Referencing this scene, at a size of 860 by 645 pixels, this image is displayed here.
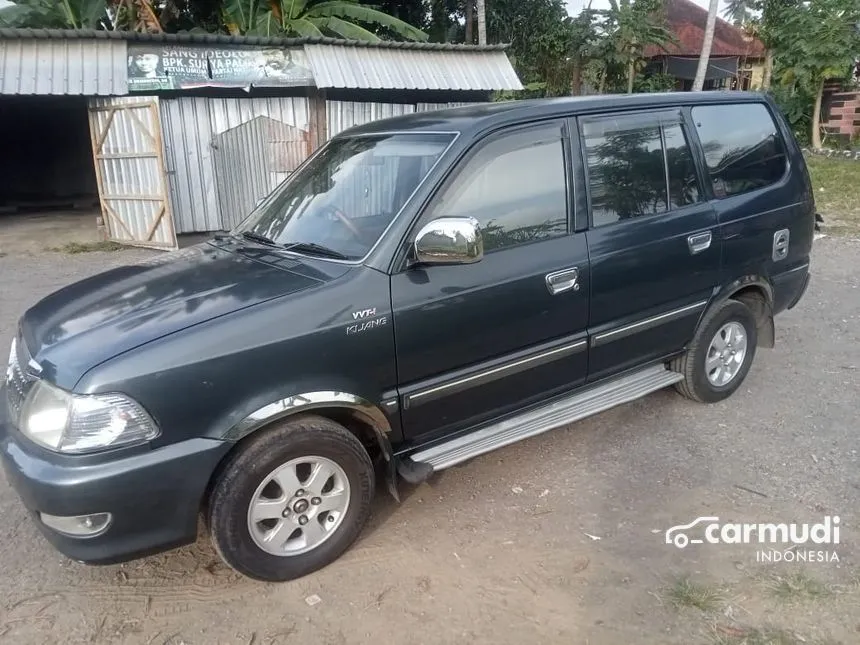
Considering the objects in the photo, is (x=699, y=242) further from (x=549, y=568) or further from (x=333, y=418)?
(x=333, y=418)

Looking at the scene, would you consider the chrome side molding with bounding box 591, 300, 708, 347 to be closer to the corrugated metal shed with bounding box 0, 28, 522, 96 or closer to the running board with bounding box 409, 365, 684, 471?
the running board with bounding box 409, 365, 684, 471

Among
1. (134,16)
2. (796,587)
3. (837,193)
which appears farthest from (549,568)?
(134,16)

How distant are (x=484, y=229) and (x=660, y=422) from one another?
203 centimetres

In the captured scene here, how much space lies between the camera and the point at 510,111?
3.52m

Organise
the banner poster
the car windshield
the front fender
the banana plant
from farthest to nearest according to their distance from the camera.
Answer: the banana plant < the banner poster < the car windshield < the front fender

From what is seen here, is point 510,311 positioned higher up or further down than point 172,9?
further down

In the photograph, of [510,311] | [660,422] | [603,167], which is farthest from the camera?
[660,422]

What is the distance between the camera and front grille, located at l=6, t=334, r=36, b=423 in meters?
2.80

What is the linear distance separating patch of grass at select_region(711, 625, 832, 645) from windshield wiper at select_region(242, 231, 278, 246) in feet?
8.79

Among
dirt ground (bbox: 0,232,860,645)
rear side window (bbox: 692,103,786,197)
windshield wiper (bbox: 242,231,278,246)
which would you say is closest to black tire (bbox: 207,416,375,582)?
dirt ground (bbox: 0,232,860,645)

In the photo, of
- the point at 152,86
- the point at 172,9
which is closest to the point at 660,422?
the point at 152,86

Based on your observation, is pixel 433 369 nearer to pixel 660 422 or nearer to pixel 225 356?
pixel 225 356

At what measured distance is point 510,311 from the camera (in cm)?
334

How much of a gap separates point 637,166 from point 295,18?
1156cm
